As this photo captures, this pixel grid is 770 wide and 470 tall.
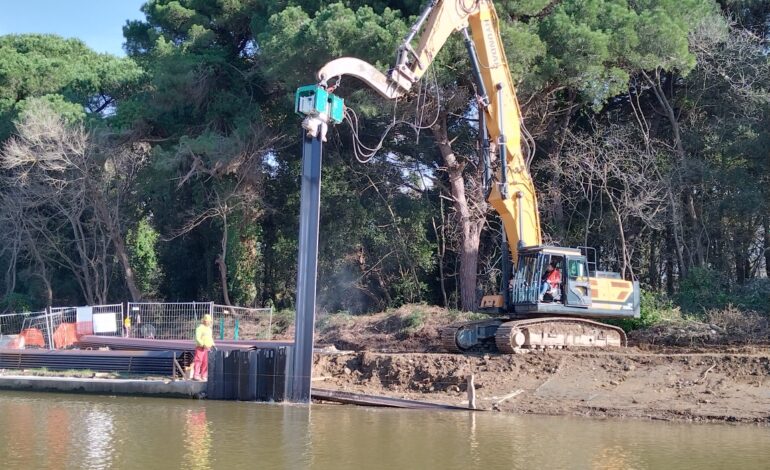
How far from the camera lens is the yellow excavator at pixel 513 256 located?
1859 cm

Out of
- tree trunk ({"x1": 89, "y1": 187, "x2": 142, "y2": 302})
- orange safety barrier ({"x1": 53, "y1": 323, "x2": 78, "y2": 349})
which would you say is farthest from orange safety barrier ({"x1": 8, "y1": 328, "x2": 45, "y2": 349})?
tree trunk ({"x1": 89, "y1": 187, "x2": 142, "y2": 302})

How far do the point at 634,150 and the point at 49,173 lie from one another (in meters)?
22.6

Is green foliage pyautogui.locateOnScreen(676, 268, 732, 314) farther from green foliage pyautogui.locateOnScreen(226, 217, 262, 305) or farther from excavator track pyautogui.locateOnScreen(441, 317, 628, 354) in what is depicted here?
green foliage pyautogui.locateOnScreen(226, 217, 262, 305)

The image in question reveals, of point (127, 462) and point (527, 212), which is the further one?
point (527, 212)

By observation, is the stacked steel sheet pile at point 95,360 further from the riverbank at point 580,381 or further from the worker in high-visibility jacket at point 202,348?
the riverbank at point 580,381

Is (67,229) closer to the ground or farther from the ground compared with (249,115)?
closer to the ground

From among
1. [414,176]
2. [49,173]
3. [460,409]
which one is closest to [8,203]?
[49,173]

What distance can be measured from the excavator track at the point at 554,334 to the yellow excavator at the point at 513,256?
0.02 m

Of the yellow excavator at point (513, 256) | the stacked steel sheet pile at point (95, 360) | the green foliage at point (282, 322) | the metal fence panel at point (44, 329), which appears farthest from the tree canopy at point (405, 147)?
the stacked steel sheet pile at point (95, 360)

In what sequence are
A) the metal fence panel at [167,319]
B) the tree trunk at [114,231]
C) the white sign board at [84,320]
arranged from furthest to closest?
the tree trunk at [114,231]
the metal fence panel at [167,319]
the white sign board at [84,320]

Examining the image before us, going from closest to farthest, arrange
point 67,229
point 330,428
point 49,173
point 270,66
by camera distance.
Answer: point 330,428 < point 270,66 < point 49,173 < point 67,229

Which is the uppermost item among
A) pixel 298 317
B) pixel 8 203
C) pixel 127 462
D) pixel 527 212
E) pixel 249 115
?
pixel 249 115

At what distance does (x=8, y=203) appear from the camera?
33719mm

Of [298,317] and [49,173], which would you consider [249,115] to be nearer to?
[49,173]
